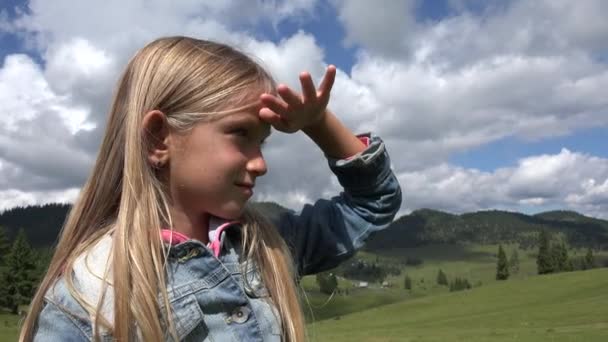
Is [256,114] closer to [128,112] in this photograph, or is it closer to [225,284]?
[128,112]

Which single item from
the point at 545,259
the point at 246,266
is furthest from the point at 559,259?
the point at 246,266

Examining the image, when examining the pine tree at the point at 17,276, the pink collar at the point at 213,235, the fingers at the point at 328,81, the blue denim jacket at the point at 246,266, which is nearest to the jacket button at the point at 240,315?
the blue denim jacket at the point at 246,266

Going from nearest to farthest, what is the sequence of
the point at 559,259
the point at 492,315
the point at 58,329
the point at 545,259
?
1. the point at 58,329
2. the point at 492,315
3. the point at 559,259
4. the point at 545,259

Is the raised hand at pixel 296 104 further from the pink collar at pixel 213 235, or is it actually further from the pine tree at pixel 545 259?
the pine tree at pixel 545 259

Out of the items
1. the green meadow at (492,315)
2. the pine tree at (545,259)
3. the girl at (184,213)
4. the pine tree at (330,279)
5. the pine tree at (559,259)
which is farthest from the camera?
the pine tree at (545,259)

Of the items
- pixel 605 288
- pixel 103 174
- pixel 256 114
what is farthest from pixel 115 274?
pixel 605 288

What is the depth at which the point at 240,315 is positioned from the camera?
2.05 meters

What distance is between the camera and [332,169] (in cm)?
256

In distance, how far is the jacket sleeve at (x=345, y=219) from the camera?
2545 millimetres

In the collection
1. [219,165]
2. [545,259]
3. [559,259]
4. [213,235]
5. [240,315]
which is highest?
[545,259]

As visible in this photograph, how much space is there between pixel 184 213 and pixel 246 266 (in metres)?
0.32

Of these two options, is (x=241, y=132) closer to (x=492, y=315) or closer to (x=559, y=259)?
(x=492, y=315)

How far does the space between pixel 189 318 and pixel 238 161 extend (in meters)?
0.57

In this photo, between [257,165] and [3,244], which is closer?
[257,165]
